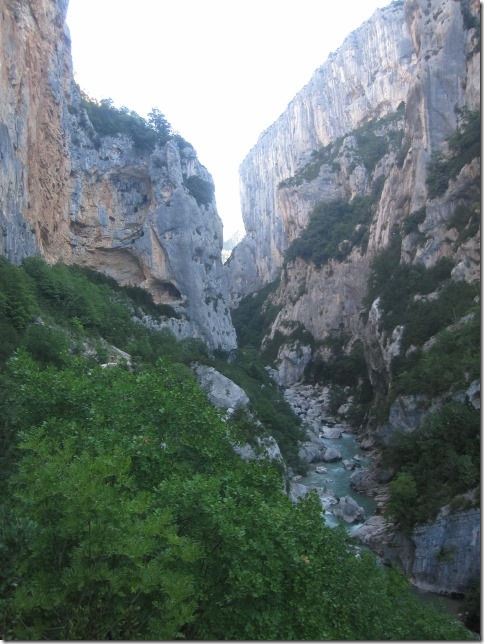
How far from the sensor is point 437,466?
2178 cm

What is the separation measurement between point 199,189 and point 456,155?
22.4 meters

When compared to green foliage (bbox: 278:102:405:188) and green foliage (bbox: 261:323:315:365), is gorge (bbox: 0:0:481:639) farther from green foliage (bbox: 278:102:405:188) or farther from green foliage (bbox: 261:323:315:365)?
green foliage (bbox: 278:102:405:188)

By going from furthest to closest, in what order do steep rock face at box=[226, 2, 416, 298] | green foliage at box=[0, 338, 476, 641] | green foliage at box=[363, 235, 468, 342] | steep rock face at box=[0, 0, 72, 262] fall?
steep rock face at box=[226, 2, 416, 298] → green foliage at box=[363, 235, 468, 342] → steep rock face at box=[0, 0, 72, 262] → green foliage at box=[0, 338, 476, 641]

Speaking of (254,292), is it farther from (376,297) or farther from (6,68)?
(6,68)

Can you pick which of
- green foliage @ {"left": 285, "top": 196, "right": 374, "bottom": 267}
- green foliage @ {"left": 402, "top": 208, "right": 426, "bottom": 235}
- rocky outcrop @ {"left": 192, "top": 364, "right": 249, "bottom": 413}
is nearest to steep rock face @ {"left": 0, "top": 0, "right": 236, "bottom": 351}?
rocky outcrop @ {"left": 192, "top": 364, "right": 249, "bottom": 413}

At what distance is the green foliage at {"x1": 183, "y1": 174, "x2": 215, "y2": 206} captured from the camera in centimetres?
4681

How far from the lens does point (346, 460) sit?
34.5 meters

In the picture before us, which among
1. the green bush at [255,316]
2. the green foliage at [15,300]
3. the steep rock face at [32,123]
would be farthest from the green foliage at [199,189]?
the green bush at [255,316]

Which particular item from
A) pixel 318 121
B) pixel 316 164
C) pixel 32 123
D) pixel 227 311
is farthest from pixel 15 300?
pixel 318 121

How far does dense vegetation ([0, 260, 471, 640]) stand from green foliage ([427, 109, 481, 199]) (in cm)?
3386

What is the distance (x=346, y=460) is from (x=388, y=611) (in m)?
26.2

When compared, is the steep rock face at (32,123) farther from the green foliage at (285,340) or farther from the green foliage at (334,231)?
the green foliage at (285,340)

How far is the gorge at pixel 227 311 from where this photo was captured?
1059 cm

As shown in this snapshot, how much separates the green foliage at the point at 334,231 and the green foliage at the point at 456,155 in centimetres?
2238
